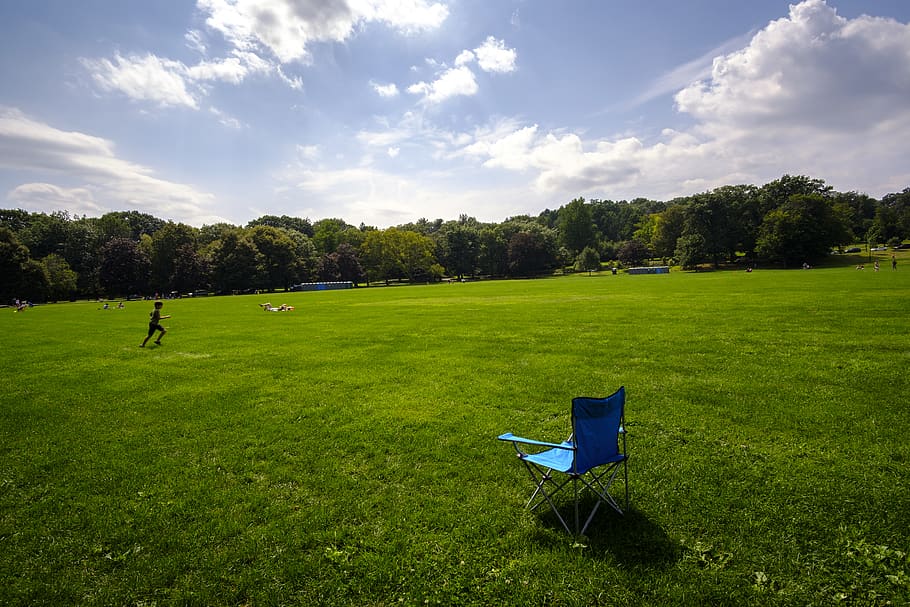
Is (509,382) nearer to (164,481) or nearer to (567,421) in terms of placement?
(567,421)

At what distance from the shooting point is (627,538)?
187 inches

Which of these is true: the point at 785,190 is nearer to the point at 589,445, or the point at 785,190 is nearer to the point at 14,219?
the point at 589,445

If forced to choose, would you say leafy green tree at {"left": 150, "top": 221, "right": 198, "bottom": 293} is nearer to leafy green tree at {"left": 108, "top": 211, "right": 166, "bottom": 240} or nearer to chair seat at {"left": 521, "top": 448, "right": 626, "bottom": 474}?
leafy green tree at {"left": 108, "top": 211, "right": 166, "bottom": 240}

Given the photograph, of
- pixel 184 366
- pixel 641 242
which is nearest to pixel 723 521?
pixel 184 366

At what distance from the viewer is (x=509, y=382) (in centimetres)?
1095

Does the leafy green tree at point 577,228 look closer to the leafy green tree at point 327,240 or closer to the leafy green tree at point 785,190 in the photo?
the leafy green tree at point 785,190

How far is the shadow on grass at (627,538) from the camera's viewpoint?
443 cm

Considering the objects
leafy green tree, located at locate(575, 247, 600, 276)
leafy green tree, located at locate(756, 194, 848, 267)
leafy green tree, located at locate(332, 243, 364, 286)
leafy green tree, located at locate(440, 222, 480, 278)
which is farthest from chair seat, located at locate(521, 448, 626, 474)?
leafy green tree, located at locate(440, 222, 480, 278)

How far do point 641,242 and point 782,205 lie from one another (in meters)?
36.3

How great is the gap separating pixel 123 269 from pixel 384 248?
2080 inches

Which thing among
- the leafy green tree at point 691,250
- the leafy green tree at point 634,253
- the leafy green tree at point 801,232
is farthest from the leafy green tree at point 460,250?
the leafy green tree at point 801,232

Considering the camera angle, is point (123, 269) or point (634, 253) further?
point (634, 253)

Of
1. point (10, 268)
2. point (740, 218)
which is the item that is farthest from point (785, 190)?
point (10, 268)

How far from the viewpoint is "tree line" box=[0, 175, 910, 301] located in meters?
78.1
